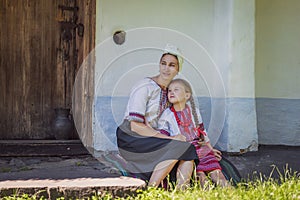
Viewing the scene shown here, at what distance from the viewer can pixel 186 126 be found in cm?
374

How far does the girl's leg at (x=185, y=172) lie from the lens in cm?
339

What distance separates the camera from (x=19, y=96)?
5.15 metres

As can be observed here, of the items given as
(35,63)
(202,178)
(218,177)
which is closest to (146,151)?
(202,178)

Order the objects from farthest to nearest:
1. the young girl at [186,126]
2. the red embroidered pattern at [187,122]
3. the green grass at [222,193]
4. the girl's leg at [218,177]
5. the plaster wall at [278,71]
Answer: the plaster wall at [278,71] → the red embroidered pattern at [187,122] → the young girl at [186,126] → the girl's leg at [218,177] → the green grass at [222,193]

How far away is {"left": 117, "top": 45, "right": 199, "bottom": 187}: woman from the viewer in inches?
134

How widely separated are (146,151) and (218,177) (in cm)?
59

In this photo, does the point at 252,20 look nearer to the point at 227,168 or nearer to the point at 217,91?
the point at 217,91

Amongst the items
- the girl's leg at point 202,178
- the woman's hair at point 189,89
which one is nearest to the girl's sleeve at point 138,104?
the woman's hair at point 189,89

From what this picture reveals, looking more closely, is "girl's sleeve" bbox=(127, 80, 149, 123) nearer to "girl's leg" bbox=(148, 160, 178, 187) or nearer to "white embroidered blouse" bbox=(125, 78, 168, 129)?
"white embroidered blouse" bbox=(125, 78, 168, 129)

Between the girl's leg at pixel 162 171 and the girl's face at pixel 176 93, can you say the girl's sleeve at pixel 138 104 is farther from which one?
the girl's leg at pixel 162 171

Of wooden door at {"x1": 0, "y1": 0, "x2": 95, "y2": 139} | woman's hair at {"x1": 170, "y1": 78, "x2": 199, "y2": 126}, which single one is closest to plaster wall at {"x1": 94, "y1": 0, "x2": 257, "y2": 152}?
wooden door at {"x1": 0, "y1": 0, "x2": 95, "y2": 139}

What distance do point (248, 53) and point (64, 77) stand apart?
2065mm

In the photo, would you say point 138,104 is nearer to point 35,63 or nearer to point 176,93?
point 176,93

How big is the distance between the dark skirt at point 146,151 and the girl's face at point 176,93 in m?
0.37
